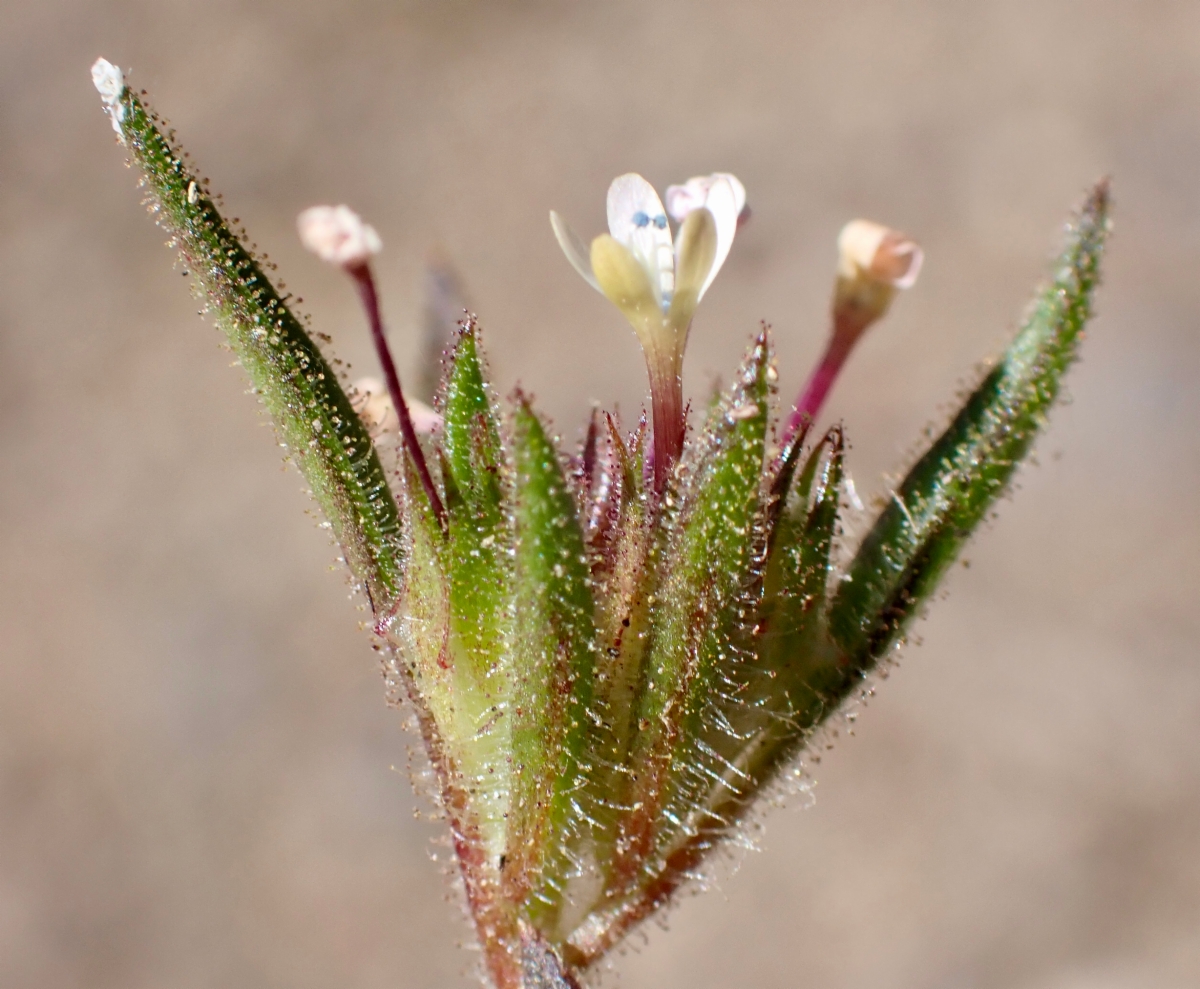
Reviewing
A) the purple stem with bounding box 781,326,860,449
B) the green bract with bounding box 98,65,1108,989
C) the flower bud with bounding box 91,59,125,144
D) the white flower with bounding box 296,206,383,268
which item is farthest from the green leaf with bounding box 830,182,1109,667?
the flower bud with bounding box 91,59,125,144

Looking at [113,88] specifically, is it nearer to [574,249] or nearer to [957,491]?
[574,249]

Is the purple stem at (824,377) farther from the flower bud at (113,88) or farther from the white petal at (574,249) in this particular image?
the flower bud at (113,88)

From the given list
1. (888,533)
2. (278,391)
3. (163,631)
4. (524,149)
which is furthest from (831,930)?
(524,149)

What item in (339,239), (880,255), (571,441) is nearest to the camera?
(339,239)

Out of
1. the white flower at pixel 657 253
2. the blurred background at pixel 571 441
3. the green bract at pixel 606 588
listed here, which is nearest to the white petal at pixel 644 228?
the white flower at pixel 657 253

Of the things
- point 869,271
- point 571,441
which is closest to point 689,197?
point 869,271

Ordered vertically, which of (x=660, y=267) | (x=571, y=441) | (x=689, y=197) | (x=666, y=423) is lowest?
(x=666, y=423)

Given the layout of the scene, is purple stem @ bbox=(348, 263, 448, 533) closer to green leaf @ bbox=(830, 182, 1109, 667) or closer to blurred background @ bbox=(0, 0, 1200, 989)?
green leaf @ bbox=(830, 182, 1109, 667)
